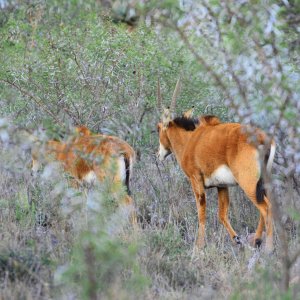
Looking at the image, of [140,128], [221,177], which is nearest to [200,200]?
[221,177]

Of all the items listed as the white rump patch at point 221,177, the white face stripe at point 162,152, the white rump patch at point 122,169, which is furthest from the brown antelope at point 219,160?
the white rump patch at point 122,169

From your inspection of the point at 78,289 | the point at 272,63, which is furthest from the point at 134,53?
the point at 78,289

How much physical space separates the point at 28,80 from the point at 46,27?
1.05 meters

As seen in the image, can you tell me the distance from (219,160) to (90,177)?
1685 mm

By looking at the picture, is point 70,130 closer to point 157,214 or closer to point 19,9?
point 157,214

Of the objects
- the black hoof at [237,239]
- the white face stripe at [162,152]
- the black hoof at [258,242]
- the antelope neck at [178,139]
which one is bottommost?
the black hoof at [258,242]

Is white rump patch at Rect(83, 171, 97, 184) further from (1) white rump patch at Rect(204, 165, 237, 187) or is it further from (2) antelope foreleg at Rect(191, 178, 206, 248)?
(1) white rump patch at Rect(204, 165, 237, 187)

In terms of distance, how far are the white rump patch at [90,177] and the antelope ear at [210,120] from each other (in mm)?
1508

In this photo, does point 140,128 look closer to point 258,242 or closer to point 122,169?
point 122,169

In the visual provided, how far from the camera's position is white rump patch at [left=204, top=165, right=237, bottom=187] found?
887cm

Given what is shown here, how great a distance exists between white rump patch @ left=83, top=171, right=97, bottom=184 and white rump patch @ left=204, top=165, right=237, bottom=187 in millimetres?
1403

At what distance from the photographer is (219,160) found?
892 cm

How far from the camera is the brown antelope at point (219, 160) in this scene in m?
8.46

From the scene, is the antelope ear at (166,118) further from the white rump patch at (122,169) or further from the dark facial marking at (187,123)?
the white rump patch at (122,169)
